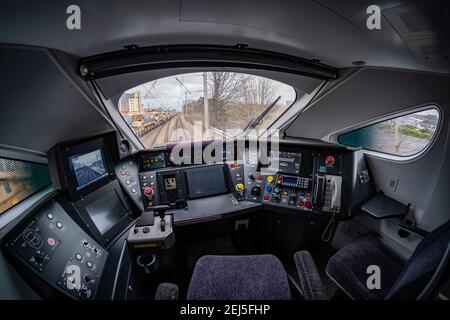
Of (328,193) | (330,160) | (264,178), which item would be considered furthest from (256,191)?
Result: (330,160)

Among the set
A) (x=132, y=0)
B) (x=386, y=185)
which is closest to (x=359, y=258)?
(x=386, y=185)

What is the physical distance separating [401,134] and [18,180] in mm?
3375

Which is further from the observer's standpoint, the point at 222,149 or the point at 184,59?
the point at 222,149

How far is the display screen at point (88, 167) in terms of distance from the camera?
61.7 inches

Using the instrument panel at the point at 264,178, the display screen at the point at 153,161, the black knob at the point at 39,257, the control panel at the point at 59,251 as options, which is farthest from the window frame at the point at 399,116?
the black knob at the point at 39,257

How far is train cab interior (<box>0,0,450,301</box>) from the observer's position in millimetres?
992

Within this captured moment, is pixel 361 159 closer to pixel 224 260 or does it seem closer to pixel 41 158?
pixel 224 260

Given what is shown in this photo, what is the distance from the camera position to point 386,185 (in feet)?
7.24

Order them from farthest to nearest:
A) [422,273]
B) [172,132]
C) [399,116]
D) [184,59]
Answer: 1. [172,132]
2. [399,116]
3. [184,59]
4. [422,273]

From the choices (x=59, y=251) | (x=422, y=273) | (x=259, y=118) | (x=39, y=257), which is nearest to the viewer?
(x=422, y=273)

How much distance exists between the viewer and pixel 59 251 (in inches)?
46.1

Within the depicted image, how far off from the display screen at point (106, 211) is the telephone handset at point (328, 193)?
199 centimetres

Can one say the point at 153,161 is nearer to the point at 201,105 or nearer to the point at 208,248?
the point at 201,105

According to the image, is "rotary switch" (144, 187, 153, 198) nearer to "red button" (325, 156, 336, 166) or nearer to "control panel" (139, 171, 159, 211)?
"control panel" (139, 171, 159, 211)
